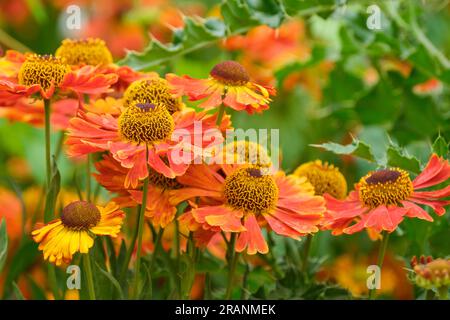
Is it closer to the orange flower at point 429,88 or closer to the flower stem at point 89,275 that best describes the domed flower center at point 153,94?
the flower stem at point 89,275

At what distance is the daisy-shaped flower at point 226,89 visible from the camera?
0.70 meters

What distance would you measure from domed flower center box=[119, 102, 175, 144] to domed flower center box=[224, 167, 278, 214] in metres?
0.07

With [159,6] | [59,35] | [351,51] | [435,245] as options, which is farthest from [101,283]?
[59,35]

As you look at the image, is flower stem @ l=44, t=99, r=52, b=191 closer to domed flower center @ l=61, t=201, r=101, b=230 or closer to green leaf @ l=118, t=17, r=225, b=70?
domed flower center @ l=61, t=201, r=101, b=230

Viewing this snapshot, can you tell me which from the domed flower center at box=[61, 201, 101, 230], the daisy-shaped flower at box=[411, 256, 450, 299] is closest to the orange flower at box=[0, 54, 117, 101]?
the domed flower center at box=[61, 201, 101, 230]

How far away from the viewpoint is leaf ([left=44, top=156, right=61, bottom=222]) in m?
0.70

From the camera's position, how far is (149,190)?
71 centimetres

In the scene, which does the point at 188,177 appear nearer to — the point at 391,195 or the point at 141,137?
the point at 141,137

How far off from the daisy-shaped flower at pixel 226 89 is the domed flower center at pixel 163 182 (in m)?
0.07

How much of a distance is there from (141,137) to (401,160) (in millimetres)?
263

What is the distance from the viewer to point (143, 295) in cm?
72

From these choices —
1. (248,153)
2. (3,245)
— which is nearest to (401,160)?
(248,153)

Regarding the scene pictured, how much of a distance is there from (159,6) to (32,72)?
1041 millimetres

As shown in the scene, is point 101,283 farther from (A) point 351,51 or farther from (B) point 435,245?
(A) point 351,51
